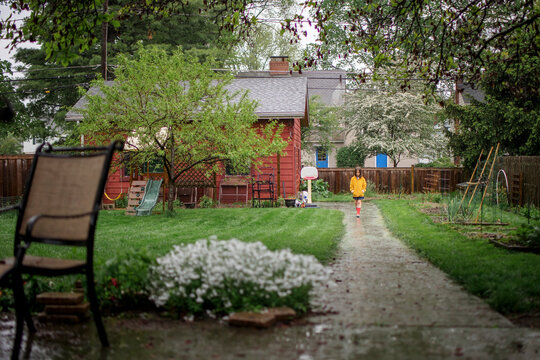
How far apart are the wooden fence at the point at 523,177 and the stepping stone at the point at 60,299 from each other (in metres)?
13.5

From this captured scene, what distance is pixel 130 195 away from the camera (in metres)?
16.3

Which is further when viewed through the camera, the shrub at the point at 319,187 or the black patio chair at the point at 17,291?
the shrub at the point at 319,187

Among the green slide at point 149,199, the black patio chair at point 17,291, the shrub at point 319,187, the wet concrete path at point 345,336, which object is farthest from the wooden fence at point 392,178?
the black patio chair at point 17,291

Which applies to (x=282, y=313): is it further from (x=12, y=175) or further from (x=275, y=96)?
(x=275, y=96)

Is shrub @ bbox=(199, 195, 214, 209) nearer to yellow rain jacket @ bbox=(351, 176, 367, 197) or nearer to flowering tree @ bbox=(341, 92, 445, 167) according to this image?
yellow rain jacket @ bbox=(351, 176, 367, 197)

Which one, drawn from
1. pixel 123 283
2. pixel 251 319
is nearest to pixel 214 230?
pixel 123 283

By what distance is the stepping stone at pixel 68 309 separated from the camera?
4.20 m

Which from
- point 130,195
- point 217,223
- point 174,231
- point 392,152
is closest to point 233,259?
point 174,231

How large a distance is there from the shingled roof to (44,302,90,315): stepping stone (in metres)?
14.7

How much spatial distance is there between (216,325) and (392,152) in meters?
26.1

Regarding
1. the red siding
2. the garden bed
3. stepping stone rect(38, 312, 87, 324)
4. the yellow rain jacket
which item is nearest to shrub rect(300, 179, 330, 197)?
the red siding

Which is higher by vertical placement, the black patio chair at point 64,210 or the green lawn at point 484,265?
the black patio chair at point 64,210

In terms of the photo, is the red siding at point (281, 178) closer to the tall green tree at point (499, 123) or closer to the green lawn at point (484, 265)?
the tall green tree at point (499, 123)

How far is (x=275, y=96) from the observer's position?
21.0 meters
